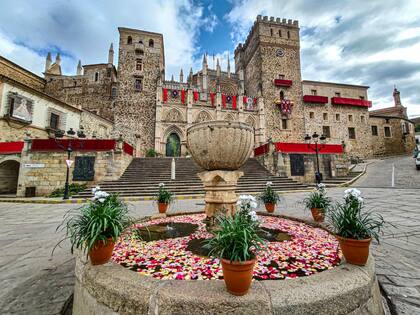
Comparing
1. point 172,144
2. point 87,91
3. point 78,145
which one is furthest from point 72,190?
point 87,91

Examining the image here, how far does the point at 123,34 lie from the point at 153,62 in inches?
193

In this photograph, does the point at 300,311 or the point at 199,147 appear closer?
the point at 300,311

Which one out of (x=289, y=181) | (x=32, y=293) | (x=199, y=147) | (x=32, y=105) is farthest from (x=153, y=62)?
(x=32, y=293)

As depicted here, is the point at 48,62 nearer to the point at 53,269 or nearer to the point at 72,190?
the point at 72,190

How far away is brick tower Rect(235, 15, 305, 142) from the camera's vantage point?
26.2m

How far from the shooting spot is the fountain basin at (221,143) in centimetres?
320

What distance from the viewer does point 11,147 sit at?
12625mm

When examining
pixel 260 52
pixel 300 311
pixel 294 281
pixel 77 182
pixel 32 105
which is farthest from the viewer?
pixel 260 52

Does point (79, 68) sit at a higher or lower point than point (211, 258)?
higher

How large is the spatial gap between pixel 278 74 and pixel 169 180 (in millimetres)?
23717

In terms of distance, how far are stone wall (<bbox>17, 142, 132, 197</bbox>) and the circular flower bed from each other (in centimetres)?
1018

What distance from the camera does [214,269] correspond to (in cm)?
195

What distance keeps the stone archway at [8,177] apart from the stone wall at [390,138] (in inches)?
1643

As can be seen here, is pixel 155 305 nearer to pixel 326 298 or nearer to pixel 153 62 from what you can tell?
pixel 326 298
